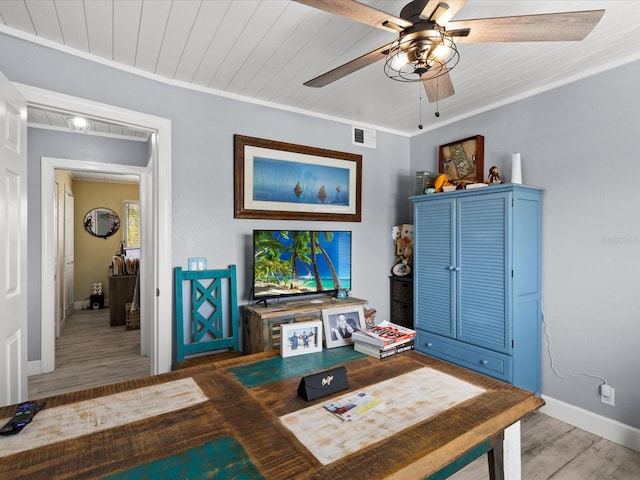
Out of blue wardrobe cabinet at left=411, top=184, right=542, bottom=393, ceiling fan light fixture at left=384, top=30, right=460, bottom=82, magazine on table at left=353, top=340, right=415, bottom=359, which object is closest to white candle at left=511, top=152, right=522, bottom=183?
blue wardrobe cabinet at left=411, top=184, right=542, bottom=393

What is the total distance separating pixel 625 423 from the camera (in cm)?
232

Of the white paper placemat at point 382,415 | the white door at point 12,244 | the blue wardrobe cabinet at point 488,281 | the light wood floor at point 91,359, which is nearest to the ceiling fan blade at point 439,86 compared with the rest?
the blue wardrobe cabinet at point 488,281

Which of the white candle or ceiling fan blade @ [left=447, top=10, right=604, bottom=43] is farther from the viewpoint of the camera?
the white candle

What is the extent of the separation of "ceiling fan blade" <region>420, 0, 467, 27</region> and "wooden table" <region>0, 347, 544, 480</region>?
1408mm

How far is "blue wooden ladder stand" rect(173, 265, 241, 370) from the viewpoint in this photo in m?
2.62

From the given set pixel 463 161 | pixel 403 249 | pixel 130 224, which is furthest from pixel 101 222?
pixel 463 161

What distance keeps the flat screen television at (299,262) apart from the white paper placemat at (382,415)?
1640mm

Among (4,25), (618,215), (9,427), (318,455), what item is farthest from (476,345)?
(4,25)

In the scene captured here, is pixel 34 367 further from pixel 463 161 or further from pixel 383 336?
pixel 463 161

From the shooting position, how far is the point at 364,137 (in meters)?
3.63

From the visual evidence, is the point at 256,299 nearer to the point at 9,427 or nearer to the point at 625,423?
the point at 9,427

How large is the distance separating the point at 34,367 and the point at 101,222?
4.05 meters

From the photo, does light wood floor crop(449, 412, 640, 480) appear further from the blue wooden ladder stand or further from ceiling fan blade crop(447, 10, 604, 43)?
ceiling fan blade crop(447, 10, 604, 43)

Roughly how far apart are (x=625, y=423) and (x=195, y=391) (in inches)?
110
